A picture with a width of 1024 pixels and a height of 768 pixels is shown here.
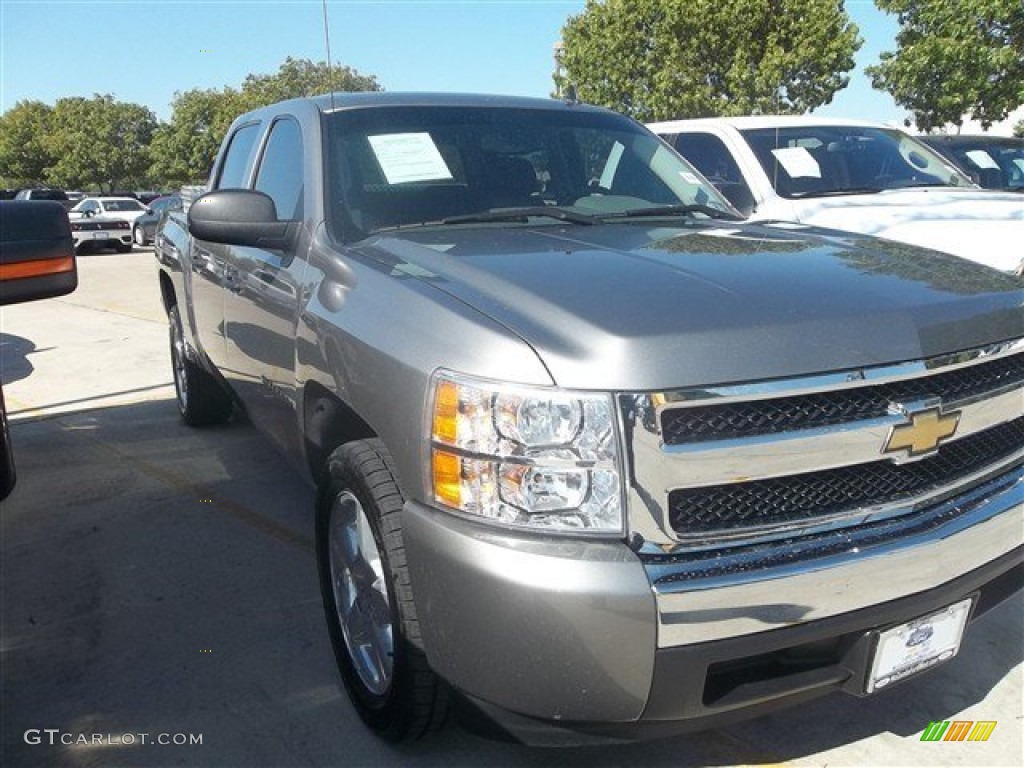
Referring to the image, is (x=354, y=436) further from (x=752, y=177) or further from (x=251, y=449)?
(x=752, y=177)

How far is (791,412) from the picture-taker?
1.98 meters

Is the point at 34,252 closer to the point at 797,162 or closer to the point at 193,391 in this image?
the point at 193,391

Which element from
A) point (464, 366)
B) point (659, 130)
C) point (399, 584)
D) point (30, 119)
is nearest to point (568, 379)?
point (464, 366)

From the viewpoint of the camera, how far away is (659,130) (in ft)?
23.4

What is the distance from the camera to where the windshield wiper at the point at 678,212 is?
3.33m

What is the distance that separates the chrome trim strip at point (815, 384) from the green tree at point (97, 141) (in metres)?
67.5

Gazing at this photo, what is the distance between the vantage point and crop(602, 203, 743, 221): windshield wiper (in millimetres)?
3334

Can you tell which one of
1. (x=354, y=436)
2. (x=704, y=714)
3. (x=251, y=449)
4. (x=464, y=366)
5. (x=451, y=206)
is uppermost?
(x=451, y=206)

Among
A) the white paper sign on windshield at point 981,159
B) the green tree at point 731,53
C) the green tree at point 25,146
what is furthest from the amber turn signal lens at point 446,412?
the green tree at point 25,146

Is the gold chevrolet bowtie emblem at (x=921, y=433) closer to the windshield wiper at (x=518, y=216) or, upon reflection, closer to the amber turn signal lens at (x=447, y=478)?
the amber turn signal lens at (x=447, y=478)

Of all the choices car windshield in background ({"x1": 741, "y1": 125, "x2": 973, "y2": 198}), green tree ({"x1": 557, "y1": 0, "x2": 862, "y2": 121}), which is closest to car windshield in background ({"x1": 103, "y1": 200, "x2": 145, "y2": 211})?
green tree ({"x1": 557, "y1": 0, "x2": 862, "y2": 121})

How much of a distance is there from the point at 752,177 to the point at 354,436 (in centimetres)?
438

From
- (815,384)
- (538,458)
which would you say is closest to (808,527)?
(815,384)

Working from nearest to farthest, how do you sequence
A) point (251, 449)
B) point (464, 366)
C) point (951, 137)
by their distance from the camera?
1. point (464, 366)
2. point (251, 449)
3. point (951, 137)
